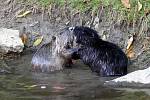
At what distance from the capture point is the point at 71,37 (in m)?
7.91

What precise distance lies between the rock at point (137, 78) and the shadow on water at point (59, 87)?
210 mm

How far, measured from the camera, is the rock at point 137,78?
702 centimetres

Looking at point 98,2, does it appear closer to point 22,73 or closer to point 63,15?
point 63,15

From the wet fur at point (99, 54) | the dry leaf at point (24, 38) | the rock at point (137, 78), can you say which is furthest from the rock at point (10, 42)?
the rock at point (137, 78)

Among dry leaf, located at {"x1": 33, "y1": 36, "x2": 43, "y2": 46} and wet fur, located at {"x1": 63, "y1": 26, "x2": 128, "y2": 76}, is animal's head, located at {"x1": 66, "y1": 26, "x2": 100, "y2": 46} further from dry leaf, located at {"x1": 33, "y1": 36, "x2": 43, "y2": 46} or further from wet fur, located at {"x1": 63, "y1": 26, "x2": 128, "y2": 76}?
dry leaf, located at {"x1": 33, "y1": 36, "x2": 43, "y2": 46}

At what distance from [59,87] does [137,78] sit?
944 mm

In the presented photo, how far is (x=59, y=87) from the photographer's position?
279 inches

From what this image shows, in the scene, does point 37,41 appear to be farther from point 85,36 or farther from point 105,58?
point 105,58

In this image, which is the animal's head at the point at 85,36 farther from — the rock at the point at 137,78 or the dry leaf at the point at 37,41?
→ the dry leaf at the point at 37,41

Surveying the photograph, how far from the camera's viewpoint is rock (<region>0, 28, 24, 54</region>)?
8.41m

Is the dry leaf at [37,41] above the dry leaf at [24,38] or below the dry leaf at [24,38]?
below

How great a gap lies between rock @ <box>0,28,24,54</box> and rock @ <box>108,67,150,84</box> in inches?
74.4

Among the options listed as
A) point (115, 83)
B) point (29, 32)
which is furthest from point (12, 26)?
point (115, 83)

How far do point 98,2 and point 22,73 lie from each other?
5.76ft
